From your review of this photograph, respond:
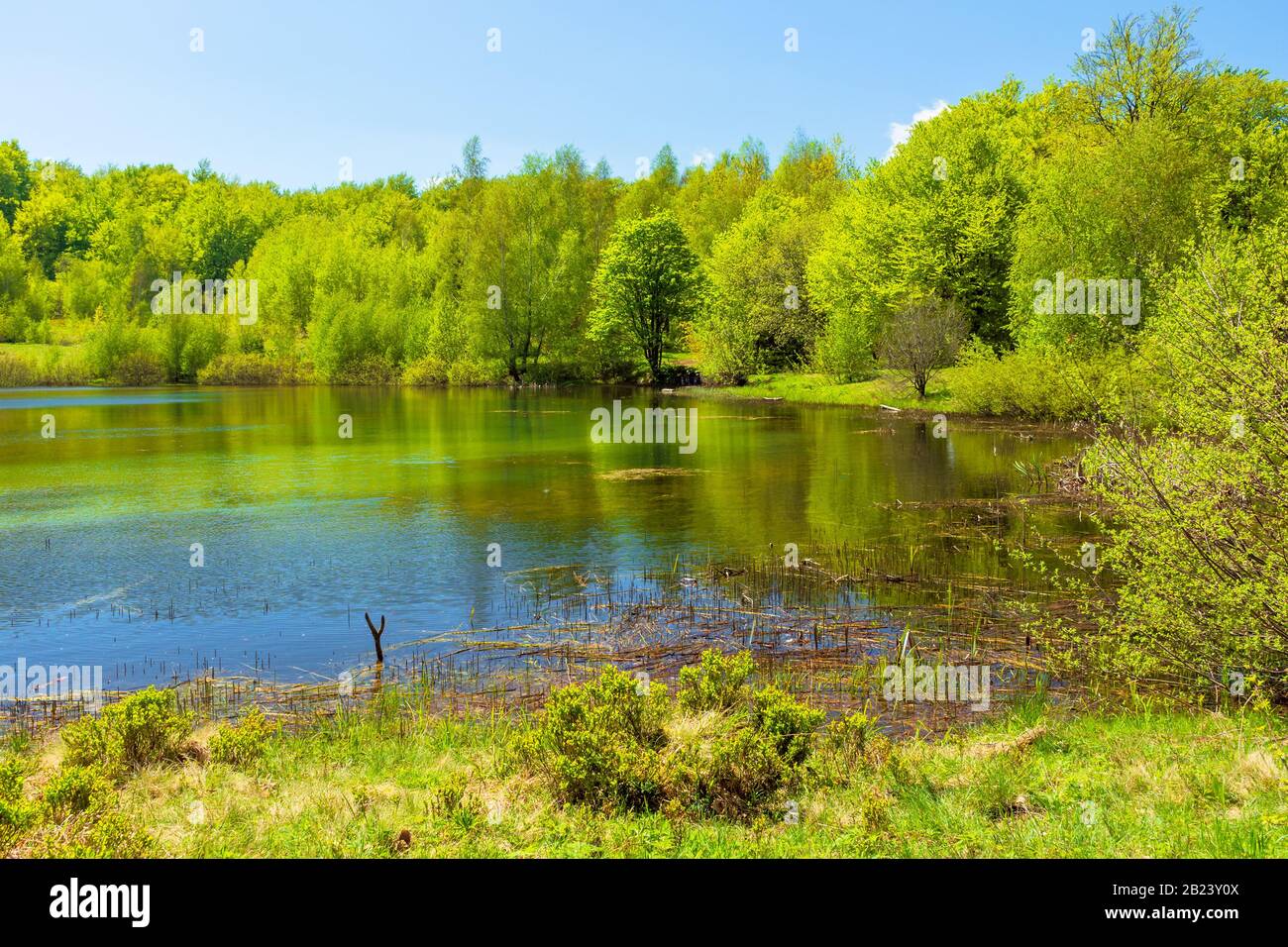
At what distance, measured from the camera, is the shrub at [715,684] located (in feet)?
35.8

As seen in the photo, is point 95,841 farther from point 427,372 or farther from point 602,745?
point 427,372

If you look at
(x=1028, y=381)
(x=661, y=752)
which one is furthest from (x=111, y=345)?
(x=661, y=752)

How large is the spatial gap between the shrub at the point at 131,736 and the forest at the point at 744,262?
11.6 meters

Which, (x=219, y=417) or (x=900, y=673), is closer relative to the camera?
(x=900, y=673)

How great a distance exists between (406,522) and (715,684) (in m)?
17.2

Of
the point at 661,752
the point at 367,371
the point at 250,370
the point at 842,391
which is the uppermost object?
the point at 250,370

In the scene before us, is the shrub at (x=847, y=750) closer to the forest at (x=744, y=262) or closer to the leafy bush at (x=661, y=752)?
the leafy bush at (x=661, y=752)

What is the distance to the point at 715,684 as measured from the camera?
36.1 ft

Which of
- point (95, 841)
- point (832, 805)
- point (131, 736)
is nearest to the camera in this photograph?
point (95, 841)

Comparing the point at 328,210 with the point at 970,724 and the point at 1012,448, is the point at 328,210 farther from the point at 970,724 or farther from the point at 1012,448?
the point at 970,724

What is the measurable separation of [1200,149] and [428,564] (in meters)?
45.7
